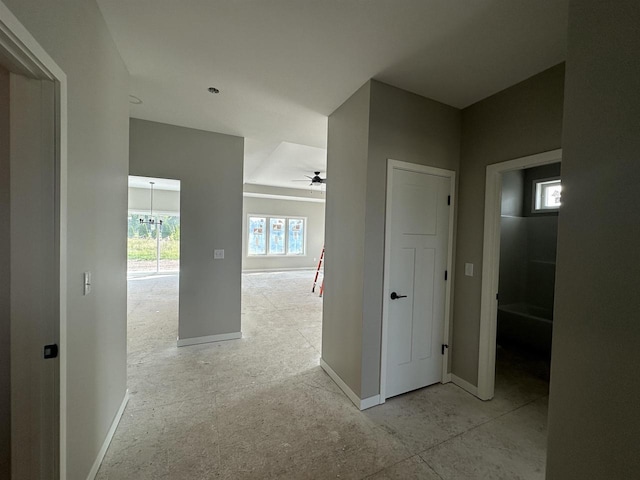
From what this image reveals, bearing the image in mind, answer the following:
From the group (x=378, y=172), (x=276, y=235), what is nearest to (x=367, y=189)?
(x=378, y=172)

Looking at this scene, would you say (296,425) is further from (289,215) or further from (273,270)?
(289,215)

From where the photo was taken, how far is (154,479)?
149 cm

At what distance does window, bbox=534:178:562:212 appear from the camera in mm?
3557

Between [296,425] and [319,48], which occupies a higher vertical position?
[319,48]

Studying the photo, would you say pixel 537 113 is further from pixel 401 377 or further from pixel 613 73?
pixel 401 377

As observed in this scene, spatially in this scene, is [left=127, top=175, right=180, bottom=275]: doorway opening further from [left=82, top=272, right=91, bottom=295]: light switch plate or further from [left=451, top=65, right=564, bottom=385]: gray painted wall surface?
[left=451, top=65, right=564, bottom=385]: gray painted wall surface

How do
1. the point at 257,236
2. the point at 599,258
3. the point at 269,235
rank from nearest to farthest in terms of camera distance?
1. the point at 599,258
2. the point at 257,236
3. the point at 269,235

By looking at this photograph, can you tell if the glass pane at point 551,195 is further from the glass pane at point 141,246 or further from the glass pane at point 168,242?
the glass pane at point 141,246

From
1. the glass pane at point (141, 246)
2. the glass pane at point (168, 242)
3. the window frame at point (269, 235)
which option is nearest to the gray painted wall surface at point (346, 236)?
the window frame at point (269, 235)

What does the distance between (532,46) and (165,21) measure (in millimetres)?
2412

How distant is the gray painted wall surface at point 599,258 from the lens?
81 cm

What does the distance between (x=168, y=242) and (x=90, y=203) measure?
7.67 meters

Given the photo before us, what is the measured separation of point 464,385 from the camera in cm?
248

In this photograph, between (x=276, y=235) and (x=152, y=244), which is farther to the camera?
(x=276, y=235)
